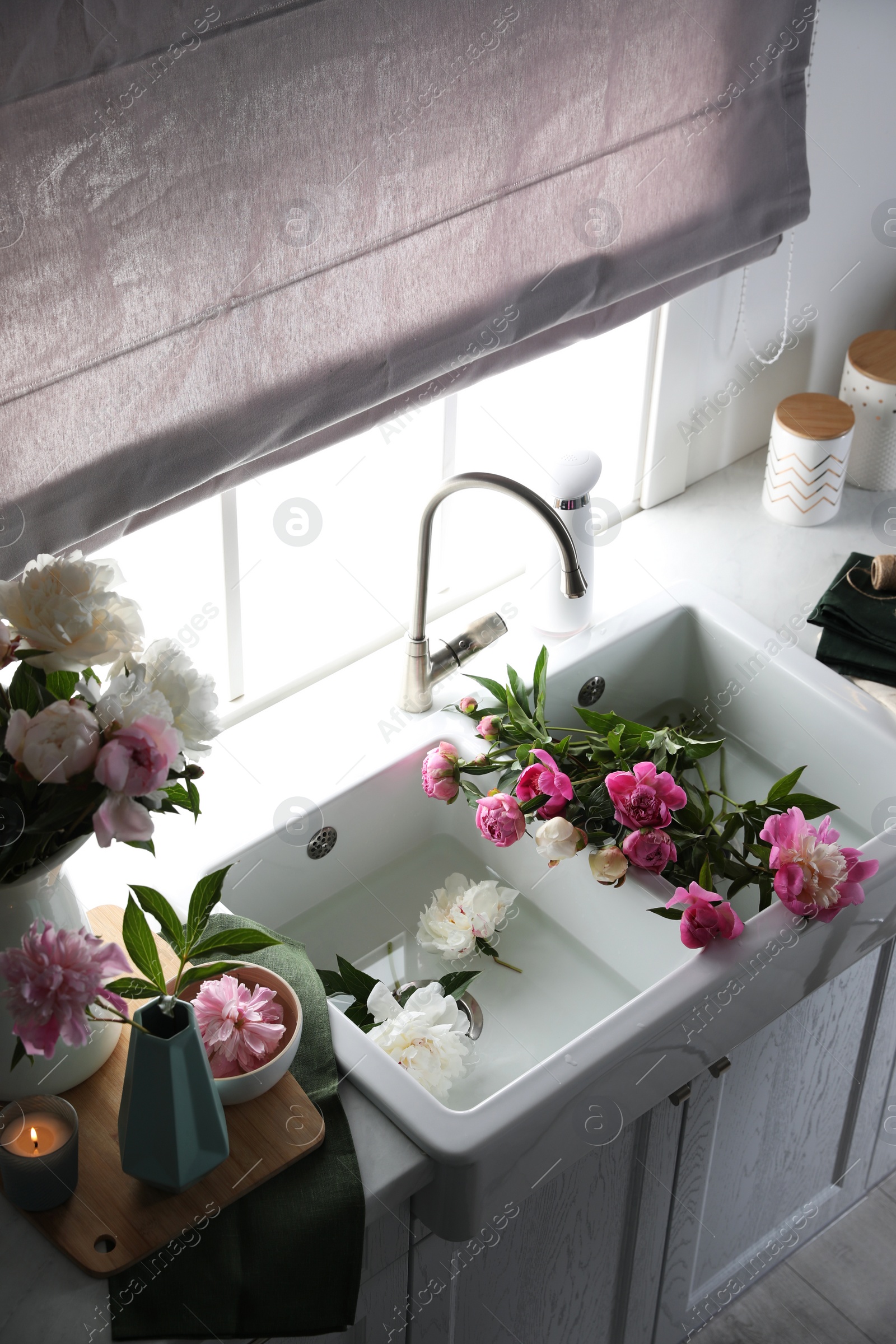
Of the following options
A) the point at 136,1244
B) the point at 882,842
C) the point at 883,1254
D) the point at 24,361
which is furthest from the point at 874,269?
the point at 136,1244

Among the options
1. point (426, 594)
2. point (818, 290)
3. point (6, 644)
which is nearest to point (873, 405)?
point (818, 290)

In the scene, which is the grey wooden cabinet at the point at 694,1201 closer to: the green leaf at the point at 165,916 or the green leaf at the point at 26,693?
the green leaf at the point at 165,916

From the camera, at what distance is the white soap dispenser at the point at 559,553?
4.85ft

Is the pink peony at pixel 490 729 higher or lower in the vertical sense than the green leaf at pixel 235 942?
lower

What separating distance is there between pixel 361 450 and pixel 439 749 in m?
0.41

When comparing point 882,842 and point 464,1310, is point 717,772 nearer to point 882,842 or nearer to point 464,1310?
point 882,842

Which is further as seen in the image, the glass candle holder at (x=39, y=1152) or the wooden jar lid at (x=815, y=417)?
the wooden jar lid at (x=815, y=417)

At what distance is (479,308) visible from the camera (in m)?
1.35

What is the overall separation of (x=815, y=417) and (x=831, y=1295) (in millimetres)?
1312

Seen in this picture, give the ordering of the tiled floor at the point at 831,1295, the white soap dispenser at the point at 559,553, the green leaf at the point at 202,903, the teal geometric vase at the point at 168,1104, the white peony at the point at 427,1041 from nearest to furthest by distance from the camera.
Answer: the teal geometric vase at the point at 168,1104 < the green leaf at the point at 202,903 < the white peony at the point at 427,1041 < the white soap dispenser at the point at 559,553 < the tiled floor at the point at 831,1295

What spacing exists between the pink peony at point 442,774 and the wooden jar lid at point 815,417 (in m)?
0.74

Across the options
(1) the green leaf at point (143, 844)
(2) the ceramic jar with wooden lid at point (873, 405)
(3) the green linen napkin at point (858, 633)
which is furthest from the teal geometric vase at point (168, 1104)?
(2) the ceramic jar with wooden lid at point (873, 405)

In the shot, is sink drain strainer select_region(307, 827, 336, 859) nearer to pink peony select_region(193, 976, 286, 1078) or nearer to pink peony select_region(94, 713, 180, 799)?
pink peony select_region(193, 976, 286, 1078)

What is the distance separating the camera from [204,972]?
999mm
